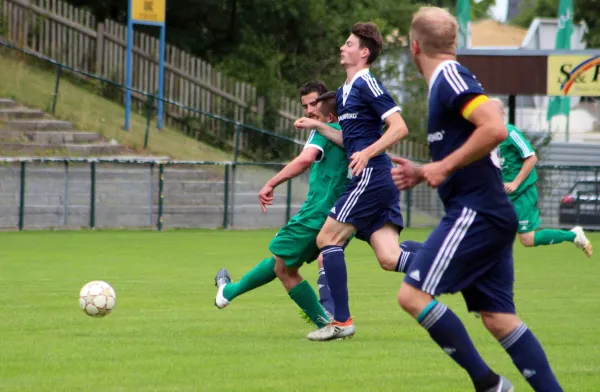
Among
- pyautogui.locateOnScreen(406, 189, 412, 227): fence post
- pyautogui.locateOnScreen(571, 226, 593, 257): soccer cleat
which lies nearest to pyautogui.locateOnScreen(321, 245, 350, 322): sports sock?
pyautogui.locateOnScreen(571, 226, 593, 257): soccer cleat

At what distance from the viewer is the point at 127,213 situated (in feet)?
80.9

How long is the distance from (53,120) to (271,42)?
889 cm

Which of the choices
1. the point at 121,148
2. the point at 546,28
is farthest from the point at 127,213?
the point at 546,28

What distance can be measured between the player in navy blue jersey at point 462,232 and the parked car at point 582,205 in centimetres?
2182

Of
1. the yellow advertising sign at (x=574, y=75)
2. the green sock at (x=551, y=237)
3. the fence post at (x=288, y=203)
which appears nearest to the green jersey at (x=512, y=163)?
the green sock at (x=551, y=237)

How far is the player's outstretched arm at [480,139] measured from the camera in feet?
17.1

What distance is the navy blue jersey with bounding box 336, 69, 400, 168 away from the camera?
26.9 ft

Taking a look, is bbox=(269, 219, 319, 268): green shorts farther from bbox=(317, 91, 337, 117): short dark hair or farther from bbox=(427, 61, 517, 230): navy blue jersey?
bbox=(427, 61, 517, 230): navy blue jersey

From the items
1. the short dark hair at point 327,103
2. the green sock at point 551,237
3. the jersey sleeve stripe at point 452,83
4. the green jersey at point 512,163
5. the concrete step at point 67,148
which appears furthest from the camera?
the concrete step at point 67,148

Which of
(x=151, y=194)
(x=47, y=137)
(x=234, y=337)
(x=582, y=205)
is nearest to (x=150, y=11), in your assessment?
(x=47, y=137)

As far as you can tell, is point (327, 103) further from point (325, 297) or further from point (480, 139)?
point (480, 139)

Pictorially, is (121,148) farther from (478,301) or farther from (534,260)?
(478,301)

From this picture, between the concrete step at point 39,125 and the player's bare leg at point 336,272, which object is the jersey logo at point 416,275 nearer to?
the player's bare leg at point 336,272

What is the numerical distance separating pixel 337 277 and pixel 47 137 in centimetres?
1898
